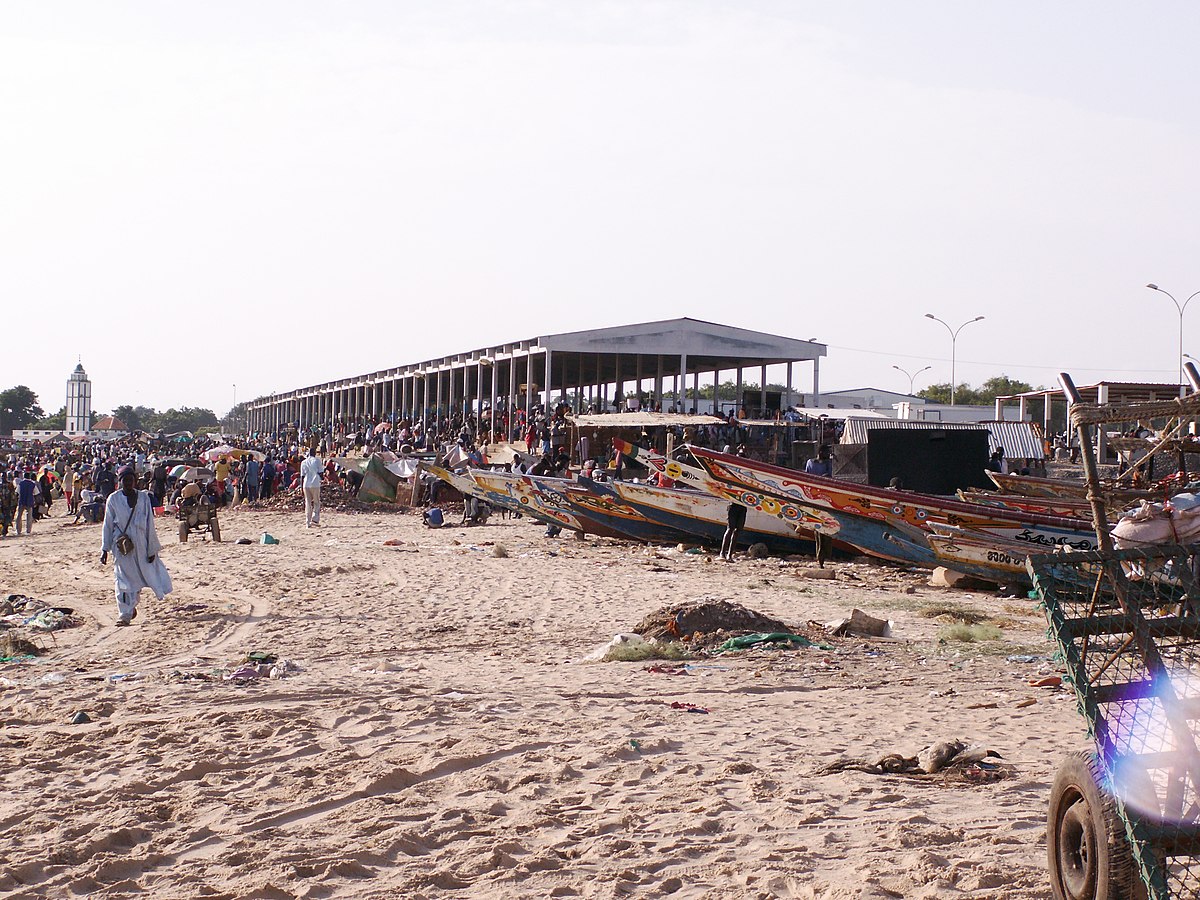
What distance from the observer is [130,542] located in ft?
39.4

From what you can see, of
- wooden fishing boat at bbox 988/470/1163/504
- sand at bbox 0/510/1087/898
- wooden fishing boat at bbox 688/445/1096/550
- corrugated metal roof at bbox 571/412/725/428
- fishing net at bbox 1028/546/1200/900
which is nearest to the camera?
fishing net at bbox 1028/546/1200/900

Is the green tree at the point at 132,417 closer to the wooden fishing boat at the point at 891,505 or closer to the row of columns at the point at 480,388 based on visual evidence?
the row of columns at the point at 480,388

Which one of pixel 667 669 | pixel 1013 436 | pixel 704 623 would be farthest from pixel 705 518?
pixel 1013 436

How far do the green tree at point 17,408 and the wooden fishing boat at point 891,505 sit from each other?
415 ft

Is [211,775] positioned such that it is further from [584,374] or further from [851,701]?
[584,374]

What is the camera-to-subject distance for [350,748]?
613 cm

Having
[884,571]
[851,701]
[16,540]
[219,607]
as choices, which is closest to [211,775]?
[851,701]

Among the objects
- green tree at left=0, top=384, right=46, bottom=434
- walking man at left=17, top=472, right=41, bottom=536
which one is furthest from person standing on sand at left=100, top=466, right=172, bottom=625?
green tree at left=0, top=384, right=46, bottom=434

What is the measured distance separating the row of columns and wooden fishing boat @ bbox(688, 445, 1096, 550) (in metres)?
15.6

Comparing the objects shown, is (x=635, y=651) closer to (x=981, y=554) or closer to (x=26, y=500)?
(x=981, y=554)

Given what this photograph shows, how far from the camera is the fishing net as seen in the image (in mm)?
3389

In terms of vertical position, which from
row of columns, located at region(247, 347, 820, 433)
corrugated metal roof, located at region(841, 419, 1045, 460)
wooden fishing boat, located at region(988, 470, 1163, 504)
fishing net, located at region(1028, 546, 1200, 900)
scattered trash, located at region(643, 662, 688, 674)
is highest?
row of columns, located at region(247, 347, 820, 433)

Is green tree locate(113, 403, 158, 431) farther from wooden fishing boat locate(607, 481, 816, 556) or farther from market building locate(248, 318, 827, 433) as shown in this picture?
wooden fishing boat locate(607, 481, 816, 556)

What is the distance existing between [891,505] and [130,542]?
10.3 meters
